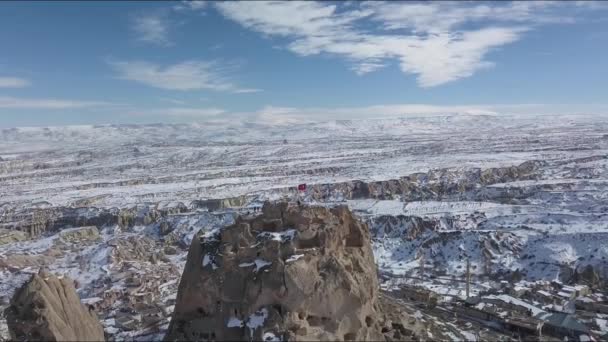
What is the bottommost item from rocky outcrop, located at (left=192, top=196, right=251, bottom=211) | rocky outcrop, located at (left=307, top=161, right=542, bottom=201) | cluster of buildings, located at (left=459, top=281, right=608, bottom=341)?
cluster of buildings, located at (left=459, top=281, right=608, bottom=341)

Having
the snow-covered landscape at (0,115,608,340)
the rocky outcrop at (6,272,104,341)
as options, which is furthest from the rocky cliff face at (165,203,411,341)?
the snow-covered landscape at (0,115,608,340)

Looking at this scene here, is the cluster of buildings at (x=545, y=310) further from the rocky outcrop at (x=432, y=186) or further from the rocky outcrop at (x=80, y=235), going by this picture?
the rocky outcrop at (x=80, y=235)

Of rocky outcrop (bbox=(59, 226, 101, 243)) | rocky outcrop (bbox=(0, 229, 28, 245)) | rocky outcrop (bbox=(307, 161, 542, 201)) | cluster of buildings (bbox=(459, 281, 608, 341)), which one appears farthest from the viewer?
rocky outcrop (bbox=(307, 161, 542, 201))

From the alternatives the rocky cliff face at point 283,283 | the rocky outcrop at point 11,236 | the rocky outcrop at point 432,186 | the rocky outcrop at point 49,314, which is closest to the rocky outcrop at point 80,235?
the rocky outcrop at point 11,236

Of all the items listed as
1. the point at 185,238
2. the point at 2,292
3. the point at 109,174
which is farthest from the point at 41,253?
the point at 109,174

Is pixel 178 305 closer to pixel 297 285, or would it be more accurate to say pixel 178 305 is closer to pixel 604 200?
pixel 297 285

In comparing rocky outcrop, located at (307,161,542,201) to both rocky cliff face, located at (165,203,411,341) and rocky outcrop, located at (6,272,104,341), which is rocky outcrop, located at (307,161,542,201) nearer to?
rocky cliff face, located at (165,203,411,341)

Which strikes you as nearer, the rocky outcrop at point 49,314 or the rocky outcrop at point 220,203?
the rocky outcrop at point 49,314

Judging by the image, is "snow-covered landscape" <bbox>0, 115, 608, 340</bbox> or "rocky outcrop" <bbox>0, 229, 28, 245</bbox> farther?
"rocky outcrop" <bbox>0, 229, 28, 245</bbox>
